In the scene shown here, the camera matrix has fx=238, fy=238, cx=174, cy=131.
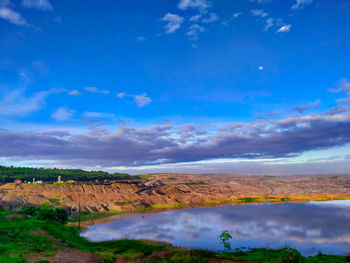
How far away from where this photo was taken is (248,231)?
50.7 m

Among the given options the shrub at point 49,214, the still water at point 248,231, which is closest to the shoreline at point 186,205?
the still water at point 248,231

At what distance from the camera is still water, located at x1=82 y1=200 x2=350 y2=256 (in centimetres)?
4006

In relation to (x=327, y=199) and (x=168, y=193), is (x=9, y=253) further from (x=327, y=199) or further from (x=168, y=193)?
(x=327, y=199)

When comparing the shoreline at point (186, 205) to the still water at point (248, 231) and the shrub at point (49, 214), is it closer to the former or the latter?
the still water at point (248, 231)

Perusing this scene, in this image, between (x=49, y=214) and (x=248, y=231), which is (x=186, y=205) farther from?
(x=49, y=214)

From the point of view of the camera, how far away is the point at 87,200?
8806cm

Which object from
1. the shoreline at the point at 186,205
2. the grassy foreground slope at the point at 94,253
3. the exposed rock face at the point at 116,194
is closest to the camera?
the grassy foreground slope at the point at 94,253

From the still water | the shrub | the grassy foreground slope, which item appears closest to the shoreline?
the still water

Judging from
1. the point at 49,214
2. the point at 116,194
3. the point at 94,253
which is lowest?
the point at 94,253

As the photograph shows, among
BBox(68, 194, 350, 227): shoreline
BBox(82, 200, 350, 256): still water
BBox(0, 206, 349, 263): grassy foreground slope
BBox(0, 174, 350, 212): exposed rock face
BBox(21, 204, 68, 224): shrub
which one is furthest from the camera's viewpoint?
BBox(0, 174, 350, 212): exposed rock face

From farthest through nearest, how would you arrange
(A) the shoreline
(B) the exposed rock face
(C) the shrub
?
(B) the exposed rock face → (A) the shoreline → (C) the shrub

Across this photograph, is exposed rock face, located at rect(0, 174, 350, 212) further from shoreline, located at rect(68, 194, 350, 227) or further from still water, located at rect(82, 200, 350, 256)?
still water, located at rect(82, 200, 350, 256)

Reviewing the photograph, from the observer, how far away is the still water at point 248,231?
4006 centimetres

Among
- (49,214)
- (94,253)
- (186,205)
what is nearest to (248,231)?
(94,253)
